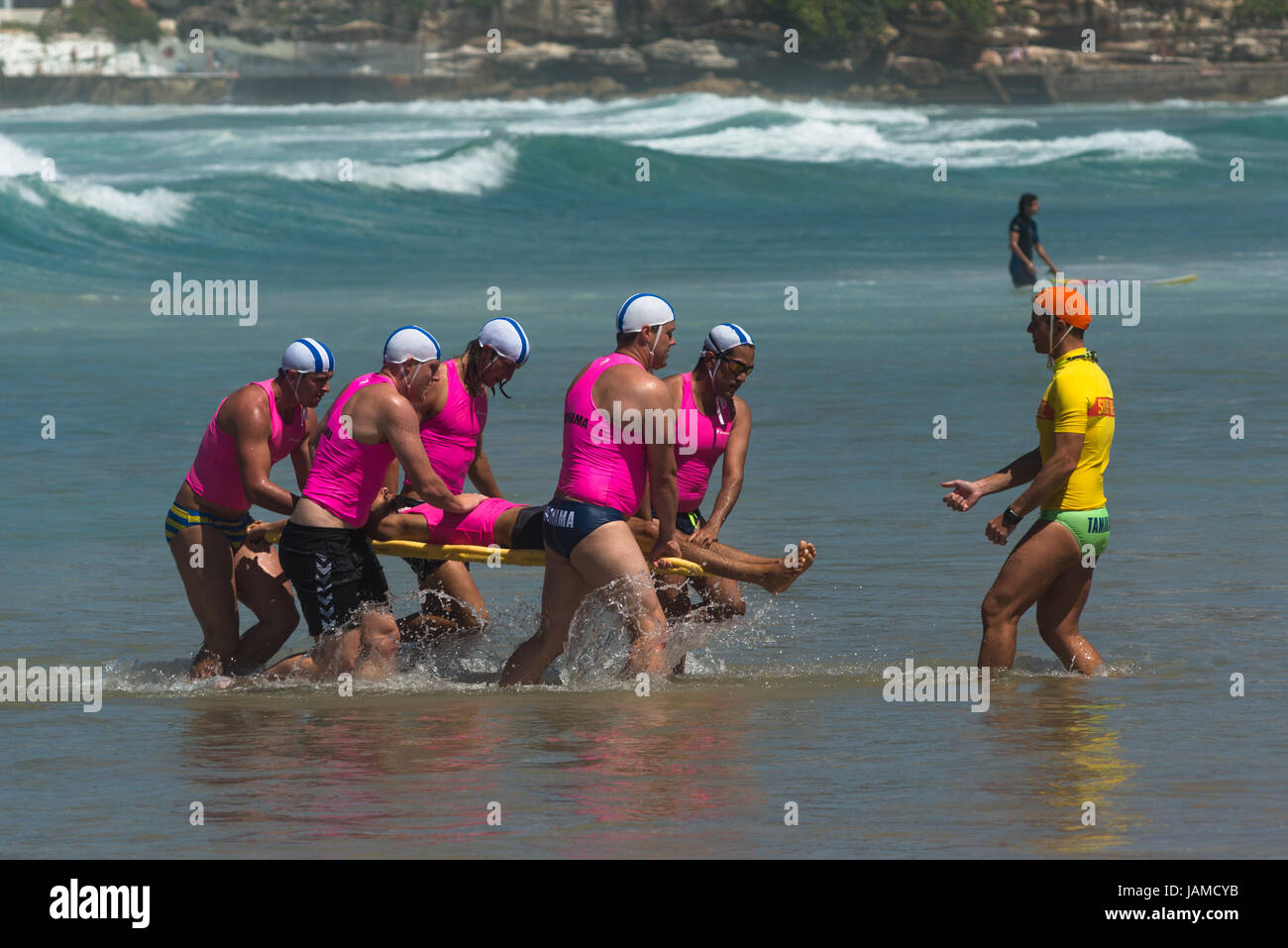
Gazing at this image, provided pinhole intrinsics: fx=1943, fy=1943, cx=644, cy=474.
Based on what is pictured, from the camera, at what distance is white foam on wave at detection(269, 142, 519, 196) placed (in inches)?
1694

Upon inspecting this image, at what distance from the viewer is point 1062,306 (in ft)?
24.7

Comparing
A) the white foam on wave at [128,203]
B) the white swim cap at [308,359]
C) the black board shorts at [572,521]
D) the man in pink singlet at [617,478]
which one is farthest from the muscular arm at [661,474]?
the white foam on wave at [128,203]

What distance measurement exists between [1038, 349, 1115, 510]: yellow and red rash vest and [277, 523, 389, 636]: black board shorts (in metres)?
2.75

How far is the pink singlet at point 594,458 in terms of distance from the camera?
Result: 7.52m

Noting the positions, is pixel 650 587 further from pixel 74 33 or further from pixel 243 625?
pixel 74 33

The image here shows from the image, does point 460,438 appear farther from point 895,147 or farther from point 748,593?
point 895,147

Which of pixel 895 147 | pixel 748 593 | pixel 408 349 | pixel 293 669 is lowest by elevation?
pixel 748 593

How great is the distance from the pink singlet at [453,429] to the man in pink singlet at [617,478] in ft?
2.18

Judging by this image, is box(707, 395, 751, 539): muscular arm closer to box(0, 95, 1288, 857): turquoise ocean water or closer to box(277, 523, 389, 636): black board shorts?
box(0, 95, 1288, 857): turquoise ocean water

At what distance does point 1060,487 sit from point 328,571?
115 inches

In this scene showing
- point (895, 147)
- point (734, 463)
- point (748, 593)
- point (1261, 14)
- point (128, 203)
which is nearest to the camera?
point (734, 463)

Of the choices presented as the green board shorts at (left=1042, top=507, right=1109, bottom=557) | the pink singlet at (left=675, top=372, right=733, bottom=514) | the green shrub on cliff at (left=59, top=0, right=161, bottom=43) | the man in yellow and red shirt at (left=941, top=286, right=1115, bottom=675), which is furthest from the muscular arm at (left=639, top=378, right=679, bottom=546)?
Answer: the green shrub on cliff at (left=59, top=0, right=161, bottom=43)

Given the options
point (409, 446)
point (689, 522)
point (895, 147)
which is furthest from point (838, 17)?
point (409, 446)

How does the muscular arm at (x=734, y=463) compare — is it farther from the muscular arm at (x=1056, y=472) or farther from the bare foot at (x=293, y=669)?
the bare foot at (x=293, y=669)
